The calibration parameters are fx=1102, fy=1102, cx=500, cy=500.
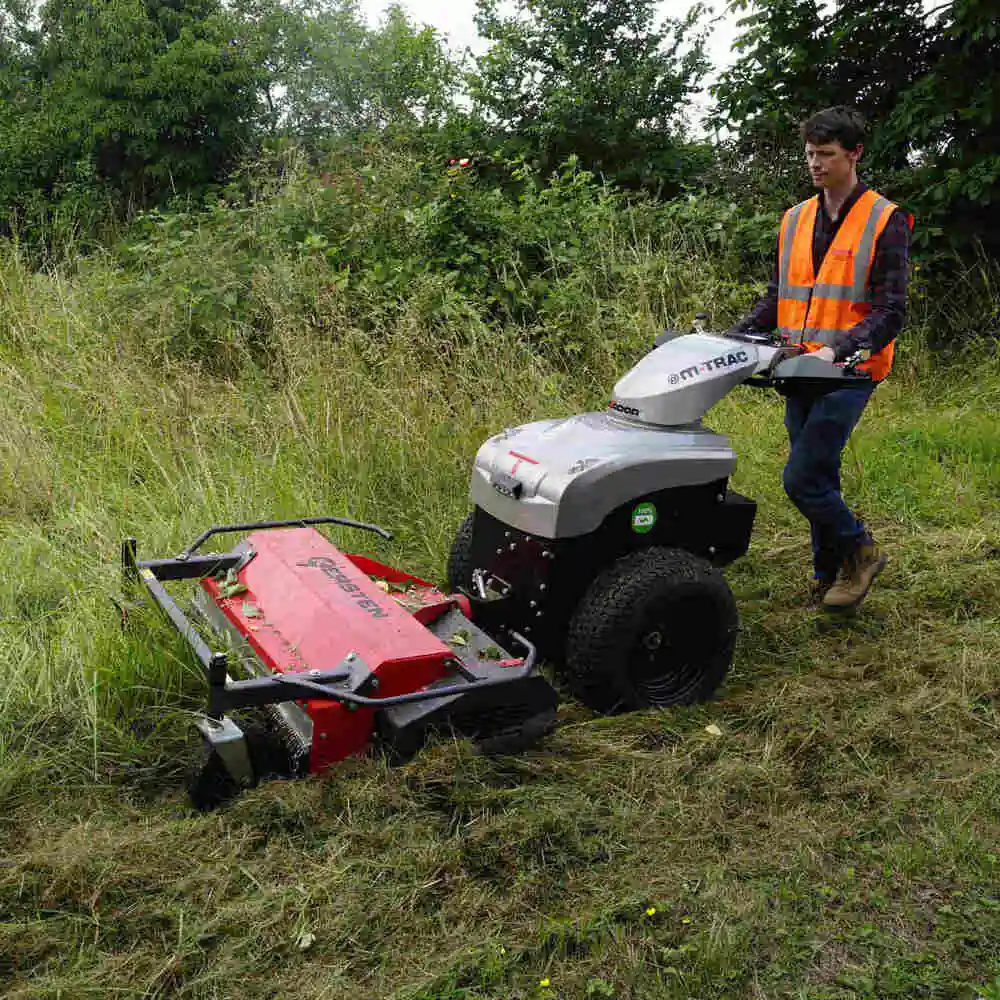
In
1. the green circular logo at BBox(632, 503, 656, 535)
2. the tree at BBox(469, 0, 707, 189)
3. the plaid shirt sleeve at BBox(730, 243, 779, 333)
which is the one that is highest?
the tree at BBox(469, 0, 707, 189)

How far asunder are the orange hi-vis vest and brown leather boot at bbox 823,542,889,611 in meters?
0.68

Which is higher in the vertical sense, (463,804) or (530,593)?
(530,593)

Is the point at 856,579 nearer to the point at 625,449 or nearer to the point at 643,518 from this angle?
the point at 643,518

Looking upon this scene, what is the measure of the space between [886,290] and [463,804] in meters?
2.09

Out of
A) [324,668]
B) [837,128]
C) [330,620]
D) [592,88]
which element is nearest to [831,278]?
[837,128]

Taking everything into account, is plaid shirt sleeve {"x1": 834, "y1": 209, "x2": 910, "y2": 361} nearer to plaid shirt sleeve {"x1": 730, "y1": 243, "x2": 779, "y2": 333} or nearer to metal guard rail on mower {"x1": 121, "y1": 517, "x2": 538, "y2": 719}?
plaid shirt sleeve {"x1": 730, "y1": 243, "x2": 779, "y2": 333}

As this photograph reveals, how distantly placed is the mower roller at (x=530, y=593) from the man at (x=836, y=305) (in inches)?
8.1

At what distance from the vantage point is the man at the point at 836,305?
350 centimetres

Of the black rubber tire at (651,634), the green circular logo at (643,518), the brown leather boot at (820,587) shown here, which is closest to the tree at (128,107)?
the brown leather boot at (820,587)

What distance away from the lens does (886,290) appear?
350 centimetres

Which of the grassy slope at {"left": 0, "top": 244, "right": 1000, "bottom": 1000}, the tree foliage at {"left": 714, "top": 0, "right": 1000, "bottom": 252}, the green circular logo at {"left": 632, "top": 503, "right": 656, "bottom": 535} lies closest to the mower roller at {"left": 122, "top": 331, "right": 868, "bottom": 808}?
the green circular logo at {"left": 632, "top": 503, "right": 656, "bottom": 535}

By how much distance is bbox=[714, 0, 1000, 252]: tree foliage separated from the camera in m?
6.99

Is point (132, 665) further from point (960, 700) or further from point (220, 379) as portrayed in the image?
point (220, 379)

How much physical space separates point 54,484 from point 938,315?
18.9 feet
